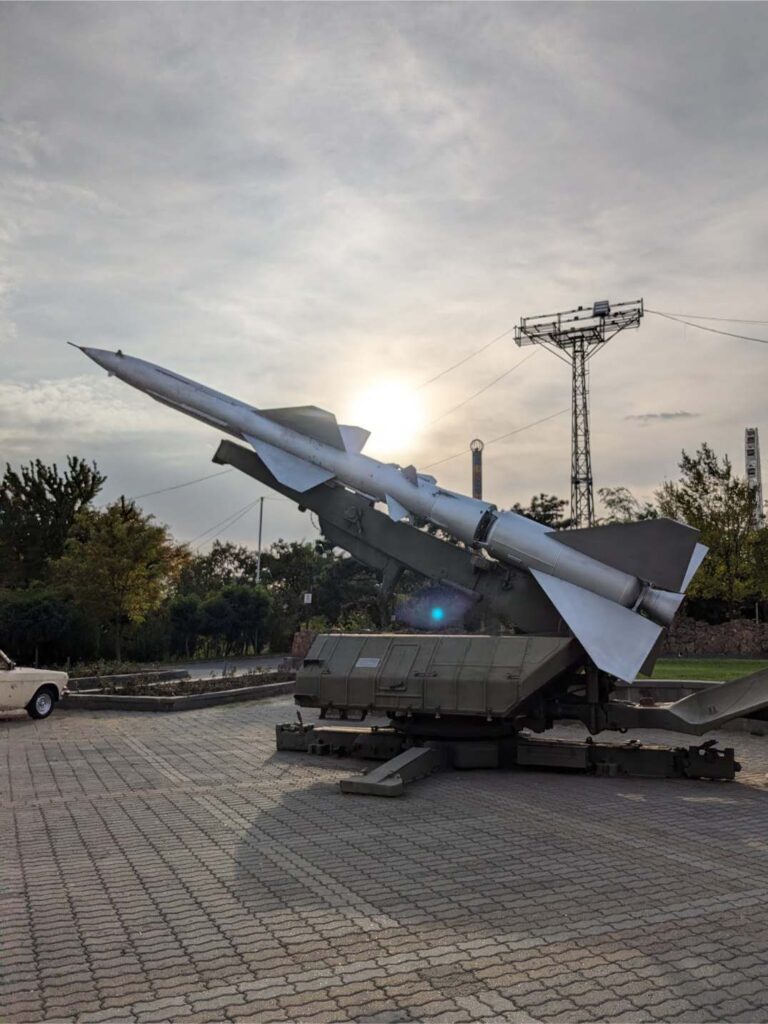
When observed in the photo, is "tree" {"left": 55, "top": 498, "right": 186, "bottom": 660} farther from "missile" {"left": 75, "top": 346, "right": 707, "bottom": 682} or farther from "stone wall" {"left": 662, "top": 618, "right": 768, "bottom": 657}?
"stone wall" {"left": 662, "top": 618, "right": 768, "bottom": 657}

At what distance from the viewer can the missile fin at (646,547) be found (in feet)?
32.9

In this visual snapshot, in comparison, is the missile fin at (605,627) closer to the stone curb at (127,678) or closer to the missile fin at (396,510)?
the missile fin at (396,510)

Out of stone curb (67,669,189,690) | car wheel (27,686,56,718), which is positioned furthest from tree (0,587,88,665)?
car wheel (27,686,56,718)

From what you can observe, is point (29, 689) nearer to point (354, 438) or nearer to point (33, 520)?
point (354, 438)

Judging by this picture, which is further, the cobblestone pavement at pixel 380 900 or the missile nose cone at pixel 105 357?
the missile nose cone at pixel 105 357

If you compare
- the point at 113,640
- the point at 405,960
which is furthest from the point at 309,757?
the point at 113,640

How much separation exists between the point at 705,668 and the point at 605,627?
11.9 m

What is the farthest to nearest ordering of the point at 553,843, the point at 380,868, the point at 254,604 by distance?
the point at 254,604, the point at 553,843, the point at 380,868

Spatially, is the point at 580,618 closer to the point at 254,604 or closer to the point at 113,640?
the point at 113,640

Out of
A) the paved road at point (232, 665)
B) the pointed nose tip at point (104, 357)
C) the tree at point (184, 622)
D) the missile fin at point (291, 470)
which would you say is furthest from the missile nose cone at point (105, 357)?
the tree at point (184, 622)

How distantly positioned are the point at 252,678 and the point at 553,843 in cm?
1328

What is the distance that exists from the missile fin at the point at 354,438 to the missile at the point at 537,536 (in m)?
0.02

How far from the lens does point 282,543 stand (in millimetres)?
45500

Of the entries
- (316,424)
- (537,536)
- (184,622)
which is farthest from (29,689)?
(184,622)
